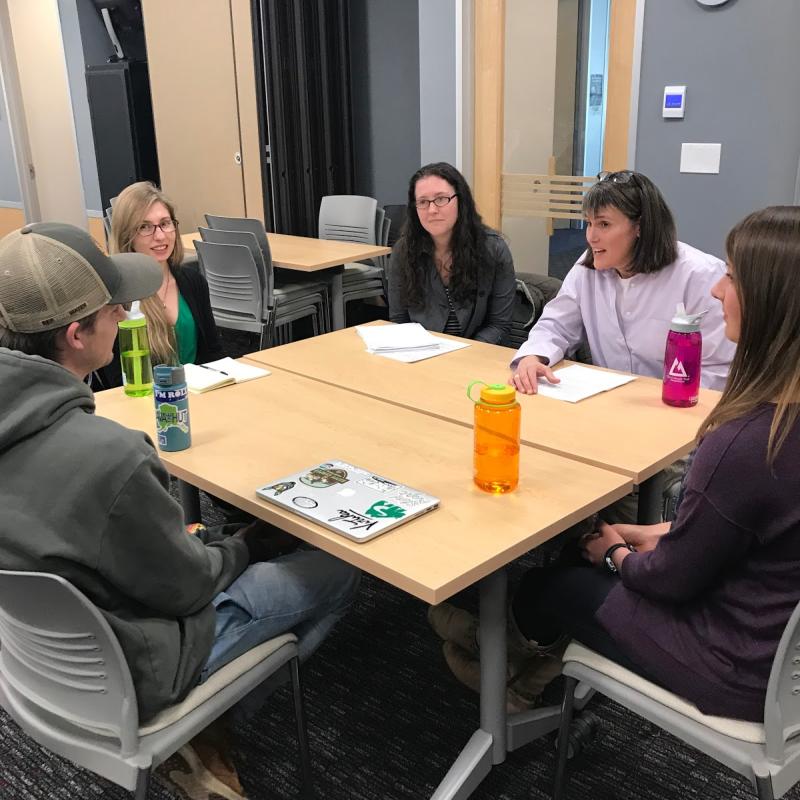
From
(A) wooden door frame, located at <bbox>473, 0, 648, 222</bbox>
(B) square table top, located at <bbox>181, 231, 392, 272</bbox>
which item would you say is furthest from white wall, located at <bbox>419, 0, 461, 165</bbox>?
(B) square table top, located at <bbox>181, 231, 392, 272</bbox>

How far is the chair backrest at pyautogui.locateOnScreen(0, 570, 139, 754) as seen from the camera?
113 cm

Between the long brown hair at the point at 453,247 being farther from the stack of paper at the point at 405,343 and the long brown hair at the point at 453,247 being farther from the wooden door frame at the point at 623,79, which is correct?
the wooden door frame at the point at 623,79

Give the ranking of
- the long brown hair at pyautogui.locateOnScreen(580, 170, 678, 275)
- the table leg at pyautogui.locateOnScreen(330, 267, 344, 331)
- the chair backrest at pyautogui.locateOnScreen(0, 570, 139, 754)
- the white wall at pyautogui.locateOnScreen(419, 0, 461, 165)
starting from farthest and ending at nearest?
1. the white wall at pyautogui.locateOnScreen(419, 0, 461, 165)
2. the table leg at pyautogui.locateOnScreen(330, 267, 344, 331)
3. the long brown hair at pyautogui.locateOnScreen(580, 170, 678, 275)
4. the chair backrest at pyautogui.locateOnScreen(0, 570, 139, 754)

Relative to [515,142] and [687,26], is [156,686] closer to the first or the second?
[687,26]

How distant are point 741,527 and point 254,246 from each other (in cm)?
324

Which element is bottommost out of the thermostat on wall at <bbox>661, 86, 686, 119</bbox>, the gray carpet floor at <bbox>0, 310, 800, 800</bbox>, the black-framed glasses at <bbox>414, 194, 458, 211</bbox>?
the gray carpet floor at <bbox>0, 310, 800, 800</bbox>

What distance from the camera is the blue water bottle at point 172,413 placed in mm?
1746

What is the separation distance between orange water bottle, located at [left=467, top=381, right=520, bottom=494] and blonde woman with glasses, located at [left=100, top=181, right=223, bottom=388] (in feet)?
4.52

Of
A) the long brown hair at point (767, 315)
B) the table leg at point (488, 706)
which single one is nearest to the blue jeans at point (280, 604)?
the table leg at point (488, 706)

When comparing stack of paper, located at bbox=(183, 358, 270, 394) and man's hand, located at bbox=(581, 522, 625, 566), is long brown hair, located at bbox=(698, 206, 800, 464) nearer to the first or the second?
man's hand, located at bbox=(581, 522, 625, 566)

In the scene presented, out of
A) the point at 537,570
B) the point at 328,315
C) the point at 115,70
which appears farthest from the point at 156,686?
the point at 115,70

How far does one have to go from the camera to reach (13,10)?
7117 millimetres

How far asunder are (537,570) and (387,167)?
517 centimetres

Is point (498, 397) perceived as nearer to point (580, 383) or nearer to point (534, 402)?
point (534, 402)
